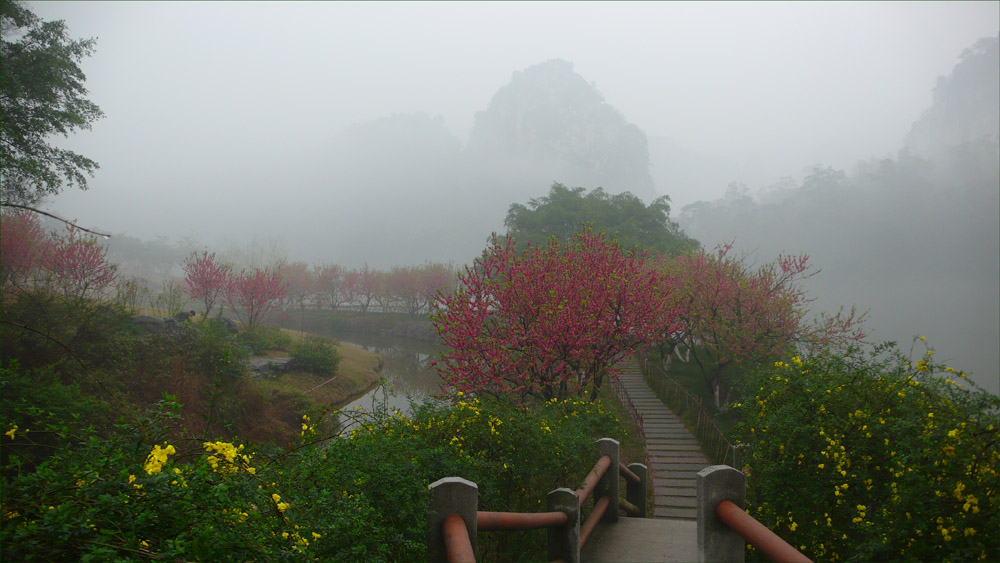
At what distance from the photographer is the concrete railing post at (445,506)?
272 centimetres

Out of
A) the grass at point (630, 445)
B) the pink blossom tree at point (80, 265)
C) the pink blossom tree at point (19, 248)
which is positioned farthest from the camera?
the pink blossom tree at point (80, 265)

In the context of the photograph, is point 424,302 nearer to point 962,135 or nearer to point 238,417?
point 238,417

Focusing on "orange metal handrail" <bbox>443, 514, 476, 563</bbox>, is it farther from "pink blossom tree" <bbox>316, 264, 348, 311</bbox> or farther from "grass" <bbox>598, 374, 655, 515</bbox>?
"pink blossom tree" <bbox>316, 264, 348, 311</bbox>

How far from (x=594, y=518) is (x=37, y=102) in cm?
1738

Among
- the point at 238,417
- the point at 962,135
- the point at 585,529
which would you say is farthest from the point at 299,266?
the point at 962,135

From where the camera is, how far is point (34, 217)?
81.3ft

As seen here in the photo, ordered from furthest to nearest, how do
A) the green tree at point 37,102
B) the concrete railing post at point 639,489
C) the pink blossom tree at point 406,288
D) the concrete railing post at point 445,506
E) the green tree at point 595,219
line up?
the pink blossom tree at point 406,288
the green tree at point 595,219
the green tree at point 37,102
the concrete railing post at point 639,489
the concrete railing post at point 445,506

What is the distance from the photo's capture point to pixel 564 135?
160250 mm

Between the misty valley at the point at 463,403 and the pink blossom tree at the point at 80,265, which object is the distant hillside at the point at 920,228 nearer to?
the misty valley at the point at 463,403

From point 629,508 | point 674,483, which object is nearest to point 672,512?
point 674,483

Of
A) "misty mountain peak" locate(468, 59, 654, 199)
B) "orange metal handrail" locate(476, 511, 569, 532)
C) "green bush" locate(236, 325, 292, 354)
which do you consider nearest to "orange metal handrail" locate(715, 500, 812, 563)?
"orange metal handrail" locate(476, 511, 569, 532)

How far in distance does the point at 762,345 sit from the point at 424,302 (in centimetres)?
4312

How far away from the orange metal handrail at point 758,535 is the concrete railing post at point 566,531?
4.38ft

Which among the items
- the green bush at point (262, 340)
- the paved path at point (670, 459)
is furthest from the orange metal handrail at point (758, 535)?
the green bush at point (262, 340)
